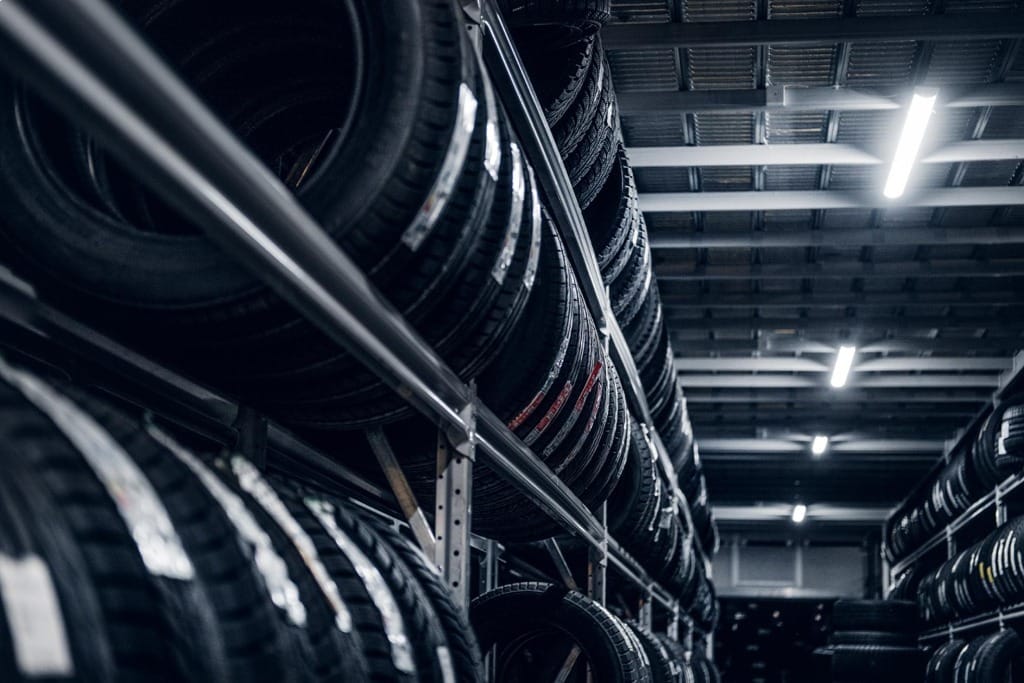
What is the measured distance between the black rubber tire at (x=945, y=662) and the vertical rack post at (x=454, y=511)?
916 centimetres

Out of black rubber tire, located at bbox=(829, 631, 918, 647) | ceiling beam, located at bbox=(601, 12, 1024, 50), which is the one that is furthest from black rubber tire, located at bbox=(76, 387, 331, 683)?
black rubber tire, located at bbox=(829, 631, 918, 647)

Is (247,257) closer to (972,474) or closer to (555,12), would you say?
(555,12)

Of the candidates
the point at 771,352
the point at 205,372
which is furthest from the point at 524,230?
the point at 771,352

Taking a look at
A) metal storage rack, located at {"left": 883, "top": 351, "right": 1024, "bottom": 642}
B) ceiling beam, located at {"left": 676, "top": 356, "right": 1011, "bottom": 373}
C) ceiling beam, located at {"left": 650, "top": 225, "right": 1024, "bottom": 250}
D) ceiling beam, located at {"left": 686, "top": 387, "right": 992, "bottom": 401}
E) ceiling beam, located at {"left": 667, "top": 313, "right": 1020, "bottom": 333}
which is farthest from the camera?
ceiling beam, located at {"left": 686, "top": 387, "right": 992, "bottom": 401}

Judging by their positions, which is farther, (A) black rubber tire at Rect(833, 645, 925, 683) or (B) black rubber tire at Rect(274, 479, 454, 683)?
(A) black rubber tire at Rect(833, 645, 925, 683)

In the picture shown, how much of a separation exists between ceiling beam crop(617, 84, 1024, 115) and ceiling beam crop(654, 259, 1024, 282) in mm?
2681

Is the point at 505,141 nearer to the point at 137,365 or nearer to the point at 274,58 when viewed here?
the point at 274,58

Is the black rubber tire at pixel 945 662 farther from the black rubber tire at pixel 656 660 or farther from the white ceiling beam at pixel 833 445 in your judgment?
the black rubber tire at pixel 656 660

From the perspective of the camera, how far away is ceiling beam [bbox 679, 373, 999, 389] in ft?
39.6

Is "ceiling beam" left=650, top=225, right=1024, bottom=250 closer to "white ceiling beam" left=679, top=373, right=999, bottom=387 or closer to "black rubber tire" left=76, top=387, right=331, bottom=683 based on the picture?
"white ceiling beam" left=679, top=373, right=999, bottom=387

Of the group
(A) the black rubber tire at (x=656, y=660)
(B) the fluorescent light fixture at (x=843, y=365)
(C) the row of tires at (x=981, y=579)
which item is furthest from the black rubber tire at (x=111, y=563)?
(B) the fluorescent light fixture at (x=843, y=365)

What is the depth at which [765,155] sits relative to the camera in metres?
7.41

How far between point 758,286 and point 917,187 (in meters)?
2.16

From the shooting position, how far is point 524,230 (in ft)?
9.84
